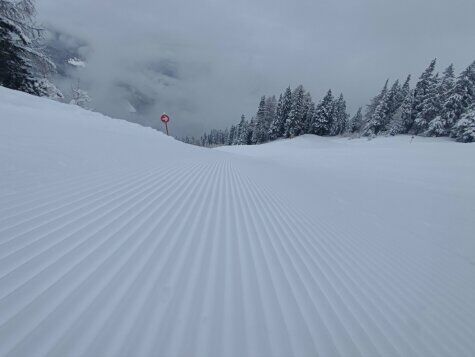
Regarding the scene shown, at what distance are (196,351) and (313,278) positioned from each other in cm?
172

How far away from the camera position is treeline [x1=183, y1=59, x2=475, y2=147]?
33250mm

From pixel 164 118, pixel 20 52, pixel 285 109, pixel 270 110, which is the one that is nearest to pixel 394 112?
pixel 285 109

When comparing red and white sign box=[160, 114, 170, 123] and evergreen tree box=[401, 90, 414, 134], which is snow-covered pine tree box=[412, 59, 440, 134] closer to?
evergreen tree box=[401, 90, 414, 134]

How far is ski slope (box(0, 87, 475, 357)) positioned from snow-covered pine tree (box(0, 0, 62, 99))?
1263 cm

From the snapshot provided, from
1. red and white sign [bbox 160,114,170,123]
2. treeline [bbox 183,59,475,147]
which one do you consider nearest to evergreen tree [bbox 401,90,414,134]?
treeline [bbox 183,59,475,147]

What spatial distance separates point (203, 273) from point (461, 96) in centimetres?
4553

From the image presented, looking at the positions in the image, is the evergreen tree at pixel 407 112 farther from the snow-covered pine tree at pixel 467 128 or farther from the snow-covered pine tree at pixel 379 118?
the snow-covered pine tree at pixel 467 128

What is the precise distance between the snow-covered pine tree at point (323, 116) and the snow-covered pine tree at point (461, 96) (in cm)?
1918

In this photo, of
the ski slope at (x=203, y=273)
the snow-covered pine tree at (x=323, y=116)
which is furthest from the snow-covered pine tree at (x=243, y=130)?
the ski slope at (x=203, y=273)

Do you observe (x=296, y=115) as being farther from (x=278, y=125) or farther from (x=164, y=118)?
(x=164, y=118)

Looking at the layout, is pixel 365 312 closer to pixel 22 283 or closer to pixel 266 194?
pixel 22 283

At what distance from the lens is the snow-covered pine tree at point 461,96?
3303 centimetres

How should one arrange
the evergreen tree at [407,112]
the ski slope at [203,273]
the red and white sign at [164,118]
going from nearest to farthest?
the ski slope at [203,273]
the red and white sign at [164,118]
the evergreen tree at [407,112]

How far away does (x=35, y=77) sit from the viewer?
1645cm
